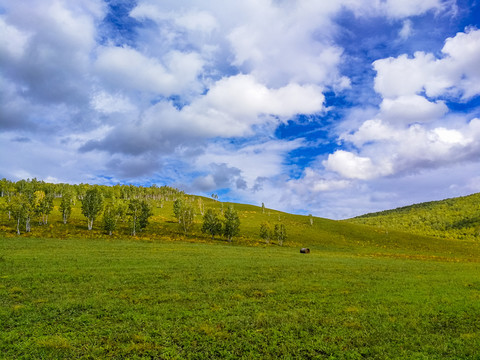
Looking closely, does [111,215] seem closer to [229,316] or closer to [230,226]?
[230,226]

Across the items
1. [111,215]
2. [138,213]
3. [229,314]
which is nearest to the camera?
[229,314]

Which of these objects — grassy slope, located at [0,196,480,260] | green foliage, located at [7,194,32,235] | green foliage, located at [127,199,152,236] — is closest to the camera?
green foliage, located at [7,194,32,235]

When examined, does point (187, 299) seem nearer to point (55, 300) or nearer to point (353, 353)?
point (55, 300)

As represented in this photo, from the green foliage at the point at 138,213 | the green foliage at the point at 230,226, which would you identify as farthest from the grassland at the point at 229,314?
the green foliage at the point at 138,213

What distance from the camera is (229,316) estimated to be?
70.9 ft

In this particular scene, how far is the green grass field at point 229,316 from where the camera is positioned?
1623 cm

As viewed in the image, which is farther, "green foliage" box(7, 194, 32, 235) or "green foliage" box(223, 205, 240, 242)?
"green foliage" box(223, 205, 240, 242)

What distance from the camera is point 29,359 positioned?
49.2ft

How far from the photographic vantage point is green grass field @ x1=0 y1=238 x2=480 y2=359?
16.2 meters

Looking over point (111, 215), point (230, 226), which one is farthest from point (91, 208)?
point (230, 226)

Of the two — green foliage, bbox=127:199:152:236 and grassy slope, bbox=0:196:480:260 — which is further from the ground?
green foliage, bbox=127:199:152:236

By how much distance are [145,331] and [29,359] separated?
6276 millimetres

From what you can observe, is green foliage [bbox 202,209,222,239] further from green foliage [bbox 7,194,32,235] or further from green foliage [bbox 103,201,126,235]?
green foliage [bbox 7,194,32,235]

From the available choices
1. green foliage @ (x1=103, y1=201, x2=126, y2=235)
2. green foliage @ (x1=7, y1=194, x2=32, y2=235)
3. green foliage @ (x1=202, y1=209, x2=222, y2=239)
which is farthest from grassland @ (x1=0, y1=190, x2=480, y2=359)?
green foliage @ (x1=202, y1=209, x2=222, y2=239)
